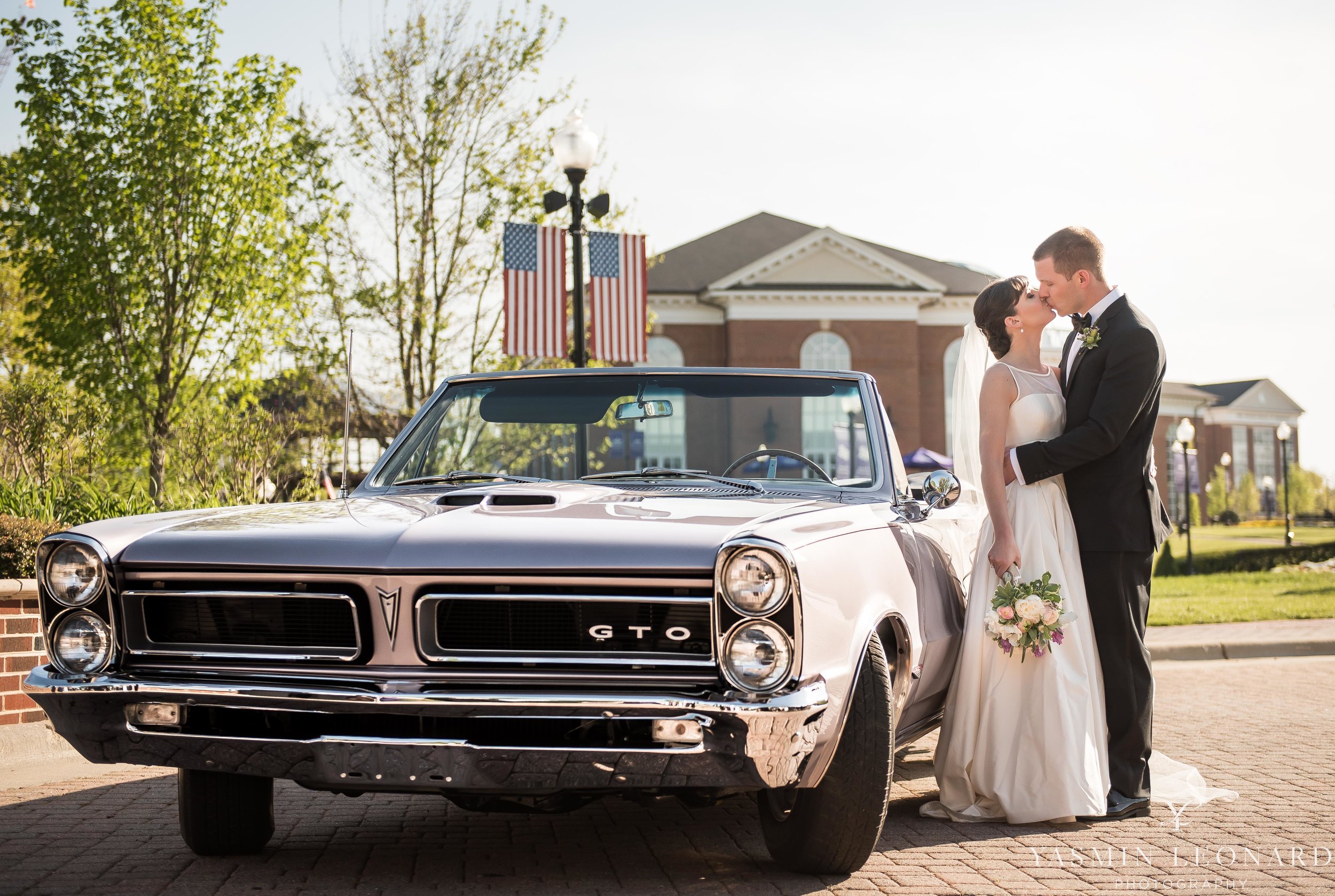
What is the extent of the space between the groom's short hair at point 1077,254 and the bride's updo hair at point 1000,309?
0.62ft

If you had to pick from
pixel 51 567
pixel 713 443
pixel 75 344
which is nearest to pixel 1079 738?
pixel 713 443

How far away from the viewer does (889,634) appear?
4.12 meters

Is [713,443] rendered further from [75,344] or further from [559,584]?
[75,344]

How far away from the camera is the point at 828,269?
4447 centimetres

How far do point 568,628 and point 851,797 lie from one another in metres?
1.03

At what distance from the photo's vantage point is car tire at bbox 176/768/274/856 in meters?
4.18

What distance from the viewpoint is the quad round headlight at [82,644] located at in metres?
3.50

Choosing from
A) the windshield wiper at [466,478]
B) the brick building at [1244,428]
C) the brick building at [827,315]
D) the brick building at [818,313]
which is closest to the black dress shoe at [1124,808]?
the windshield wiper at [466,478]

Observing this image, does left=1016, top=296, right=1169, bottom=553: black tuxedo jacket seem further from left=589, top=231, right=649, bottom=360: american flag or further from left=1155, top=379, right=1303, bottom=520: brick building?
left=1155, top=379, right=1303, bottom=520: brick building

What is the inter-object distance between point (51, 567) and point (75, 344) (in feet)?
41.1

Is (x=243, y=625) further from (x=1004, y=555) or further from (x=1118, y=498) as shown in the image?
(x=1118, y=498)

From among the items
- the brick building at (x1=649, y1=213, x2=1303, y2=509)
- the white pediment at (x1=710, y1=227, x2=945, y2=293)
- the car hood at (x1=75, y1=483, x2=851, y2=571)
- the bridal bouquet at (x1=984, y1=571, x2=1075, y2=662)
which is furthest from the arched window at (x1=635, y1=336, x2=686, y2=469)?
the white pediment at (x1=710, y1=227, x2=945, y2=293)

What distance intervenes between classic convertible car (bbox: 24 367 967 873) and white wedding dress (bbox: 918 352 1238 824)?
1031mm

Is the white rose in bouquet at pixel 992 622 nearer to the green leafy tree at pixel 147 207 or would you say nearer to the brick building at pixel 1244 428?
the green leafy tree at pixel 147 207
